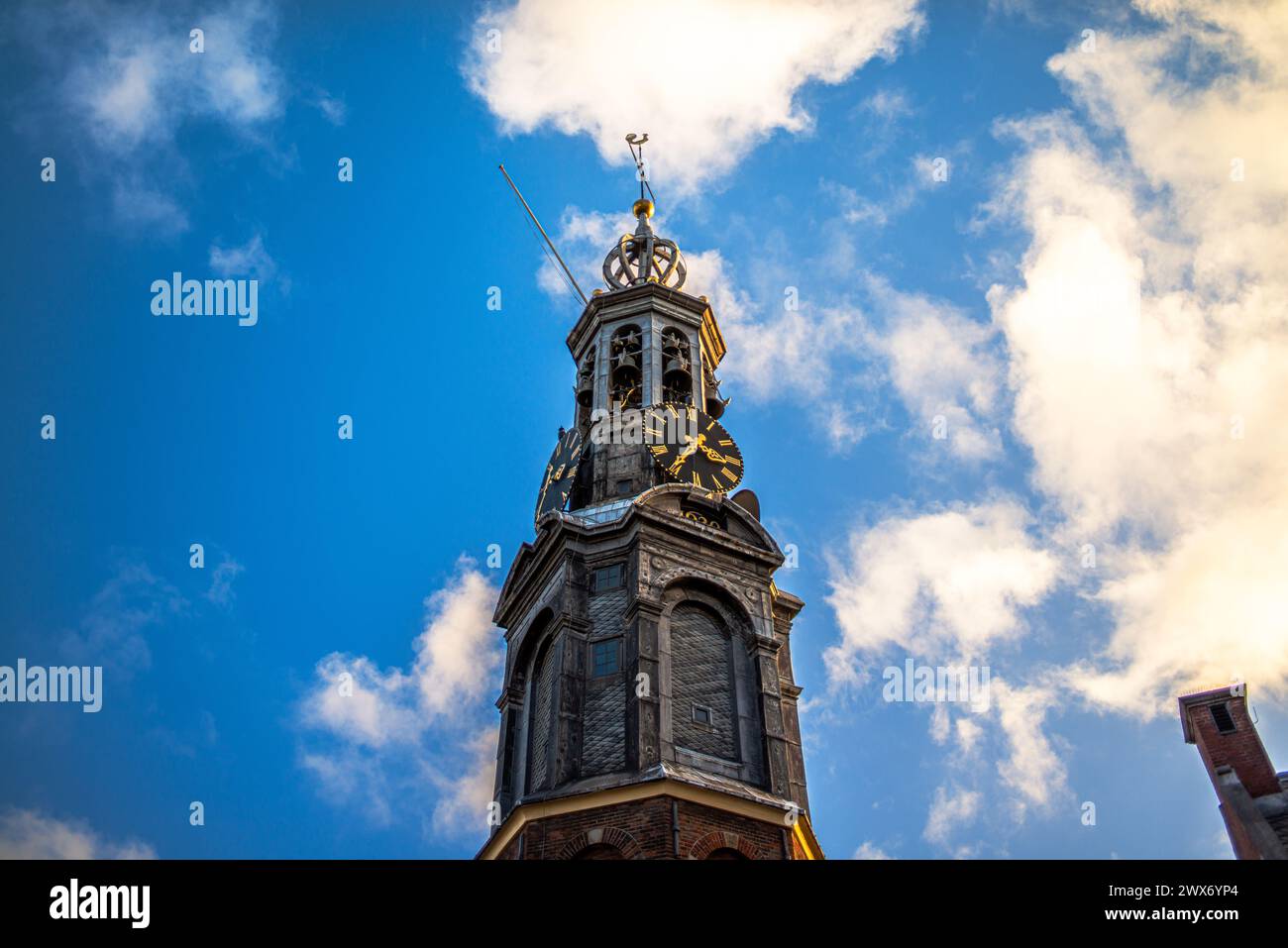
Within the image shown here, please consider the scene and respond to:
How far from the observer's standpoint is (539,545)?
37781 mm

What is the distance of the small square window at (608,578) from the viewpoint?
117 ft

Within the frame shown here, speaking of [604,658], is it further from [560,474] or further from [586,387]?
[586,387]

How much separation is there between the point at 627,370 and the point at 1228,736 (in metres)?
23.3

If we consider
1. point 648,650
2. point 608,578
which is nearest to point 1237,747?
point 648,650

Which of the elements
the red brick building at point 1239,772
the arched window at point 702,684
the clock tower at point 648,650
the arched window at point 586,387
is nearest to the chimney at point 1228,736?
the red brick building at point 1239,772

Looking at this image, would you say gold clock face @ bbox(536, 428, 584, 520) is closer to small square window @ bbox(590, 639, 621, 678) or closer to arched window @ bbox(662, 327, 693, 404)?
arched window @ bbox(662, 327, 693, 404)

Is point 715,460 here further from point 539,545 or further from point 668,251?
point 668,251

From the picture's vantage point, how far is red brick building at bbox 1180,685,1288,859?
28.7 metres

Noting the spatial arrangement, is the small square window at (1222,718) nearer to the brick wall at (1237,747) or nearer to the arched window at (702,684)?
the brick wall at (1237,747)

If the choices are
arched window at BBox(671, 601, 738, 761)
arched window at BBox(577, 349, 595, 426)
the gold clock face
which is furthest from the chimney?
arched window at BBox(577, 349, 595, 426)

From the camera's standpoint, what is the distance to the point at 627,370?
149 feet
